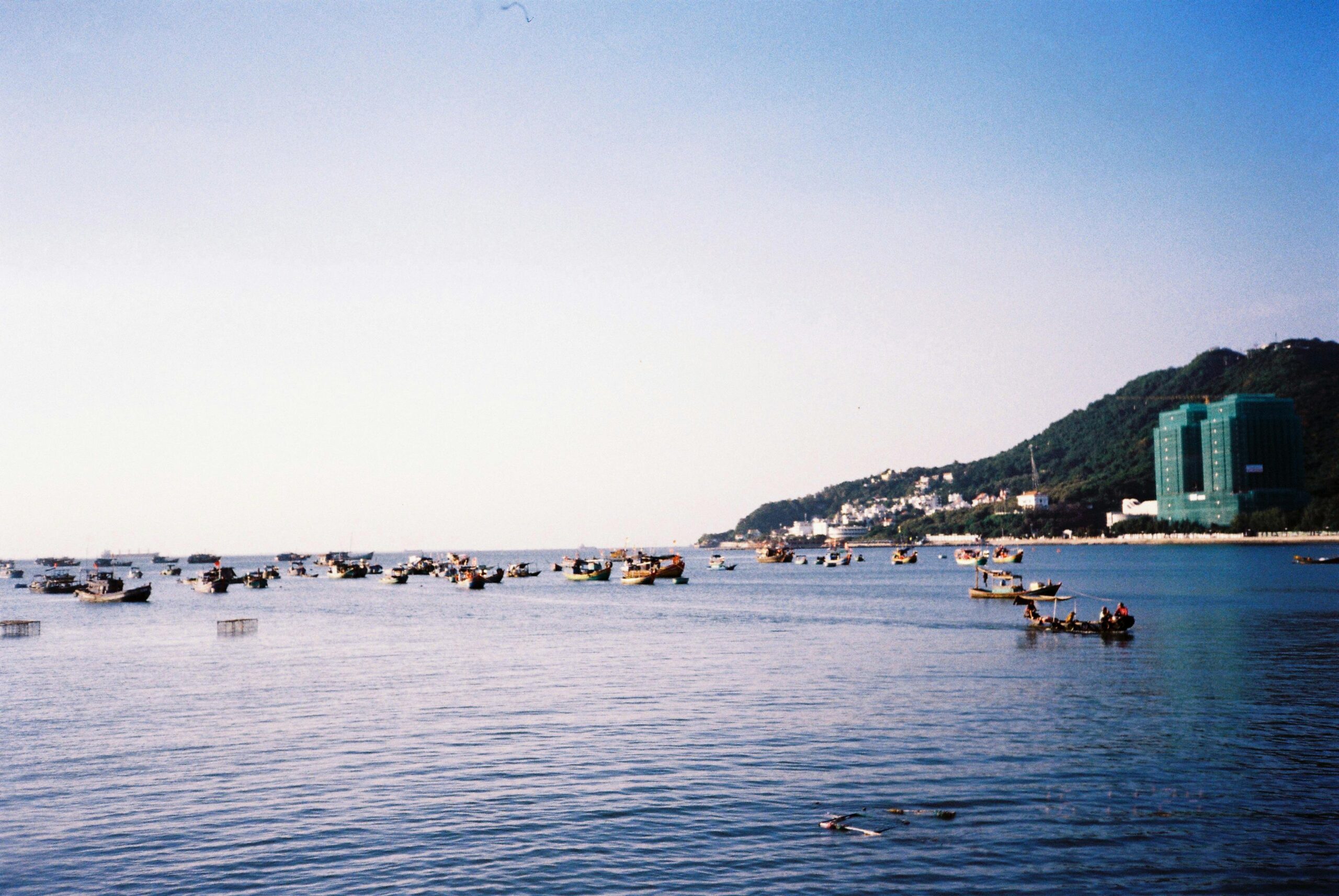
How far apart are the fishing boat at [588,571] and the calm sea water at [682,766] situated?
356 feet

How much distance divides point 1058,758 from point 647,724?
49.3 ft

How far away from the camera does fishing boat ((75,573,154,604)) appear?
143500mm

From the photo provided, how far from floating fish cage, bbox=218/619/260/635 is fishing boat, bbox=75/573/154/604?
56.0 metres

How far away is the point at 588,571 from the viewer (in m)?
186

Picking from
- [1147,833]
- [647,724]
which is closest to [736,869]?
[1147,833]

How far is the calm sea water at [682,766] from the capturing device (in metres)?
24.6

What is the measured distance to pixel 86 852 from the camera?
26.7 meters

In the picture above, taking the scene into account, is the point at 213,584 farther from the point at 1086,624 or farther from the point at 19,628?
the point at 1086,624

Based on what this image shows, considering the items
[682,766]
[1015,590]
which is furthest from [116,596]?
[682,766]

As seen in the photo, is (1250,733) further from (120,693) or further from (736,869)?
(120,693)

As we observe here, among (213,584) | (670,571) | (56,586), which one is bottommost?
(56,586)

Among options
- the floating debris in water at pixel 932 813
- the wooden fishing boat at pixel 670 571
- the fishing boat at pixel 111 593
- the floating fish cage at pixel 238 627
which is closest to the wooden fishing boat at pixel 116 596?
the fishing boat at pixel 111 593

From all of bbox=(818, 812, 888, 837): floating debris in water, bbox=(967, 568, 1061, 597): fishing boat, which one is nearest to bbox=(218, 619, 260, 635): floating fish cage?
bbox=(967, 568, 1061, 597): fishing boat

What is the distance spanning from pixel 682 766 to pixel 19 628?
288 feet
